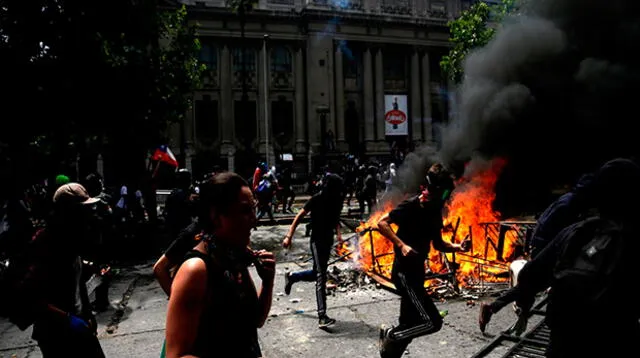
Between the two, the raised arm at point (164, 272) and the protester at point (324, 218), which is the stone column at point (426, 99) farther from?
the raised arm at point (164, 272)

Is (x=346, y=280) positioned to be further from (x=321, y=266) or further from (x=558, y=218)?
(x=558, y=218)

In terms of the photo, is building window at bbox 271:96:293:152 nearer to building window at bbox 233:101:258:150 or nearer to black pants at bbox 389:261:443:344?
building window at bbox 233:101:258:150

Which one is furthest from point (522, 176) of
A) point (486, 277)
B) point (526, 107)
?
point (486, 277)

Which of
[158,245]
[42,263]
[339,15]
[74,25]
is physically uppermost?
[339,15]

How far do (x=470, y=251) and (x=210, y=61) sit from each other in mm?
31286

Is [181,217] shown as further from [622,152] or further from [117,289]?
[622,152]

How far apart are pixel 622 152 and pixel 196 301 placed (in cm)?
1257

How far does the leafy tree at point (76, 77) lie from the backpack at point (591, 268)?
35.4ft

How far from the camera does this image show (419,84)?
1544 inches

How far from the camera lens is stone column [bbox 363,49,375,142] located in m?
37.1

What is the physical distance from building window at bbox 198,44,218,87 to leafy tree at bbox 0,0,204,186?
2267 cm

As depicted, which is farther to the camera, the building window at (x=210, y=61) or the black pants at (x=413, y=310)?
the building window at (x=210, y=61)

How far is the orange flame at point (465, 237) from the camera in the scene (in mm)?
6688

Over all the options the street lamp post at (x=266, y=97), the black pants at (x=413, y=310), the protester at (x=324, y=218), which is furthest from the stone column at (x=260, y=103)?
the black pants at (x=413, y=310)
